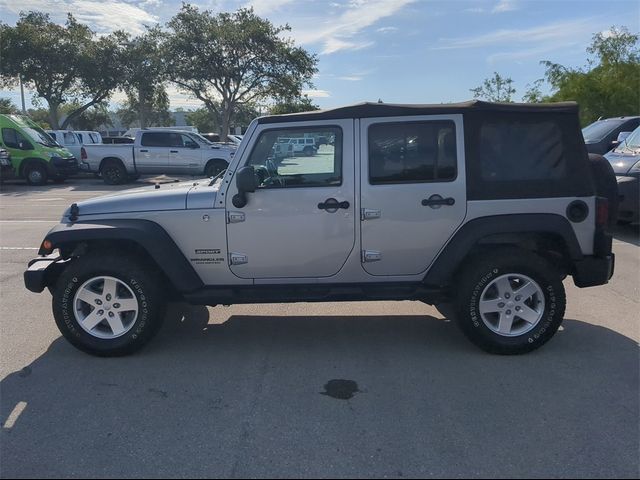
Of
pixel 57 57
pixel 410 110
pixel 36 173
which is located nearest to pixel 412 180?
pixel 410 110

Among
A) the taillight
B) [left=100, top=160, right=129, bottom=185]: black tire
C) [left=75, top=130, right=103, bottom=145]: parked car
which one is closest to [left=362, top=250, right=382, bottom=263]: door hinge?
the taillight

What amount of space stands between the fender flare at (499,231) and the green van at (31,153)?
701 inches

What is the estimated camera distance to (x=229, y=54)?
103ft

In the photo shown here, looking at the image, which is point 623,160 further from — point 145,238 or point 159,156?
point 159,156

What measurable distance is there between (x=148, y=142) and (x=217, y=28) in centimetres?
1549

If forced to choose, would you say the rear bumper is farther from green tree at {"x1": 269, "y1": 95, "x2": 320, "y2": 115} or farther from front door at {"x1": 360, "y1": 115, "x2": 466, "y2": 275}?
green tree at {"x1": 269, "y1": 95, "x2": 320, "y2": 115}

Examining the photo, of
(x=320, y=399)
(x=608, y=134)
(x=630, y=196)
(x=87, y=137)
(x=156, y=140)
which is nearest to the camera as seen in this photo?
(x=320, y=399)

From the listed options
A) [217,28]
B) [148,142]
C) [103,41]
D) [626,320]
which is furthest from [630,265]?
[103,41]

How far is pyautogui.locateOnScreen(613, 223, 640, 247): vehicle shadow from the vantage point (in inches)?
327

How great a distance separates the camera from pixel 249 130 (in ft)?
13.6

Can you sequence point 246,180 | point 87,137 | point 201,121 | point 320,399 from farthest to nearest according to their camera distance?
point 201,121 < point 87,137 < point 246,180 < point 320,399

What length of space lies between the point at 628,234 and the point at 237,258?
745cm

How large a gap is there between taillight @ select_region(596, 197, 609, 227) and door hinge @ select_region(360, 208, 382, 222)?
1.70m

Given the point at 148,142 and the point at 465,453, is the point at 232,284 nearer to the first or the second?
the point at 465,453
